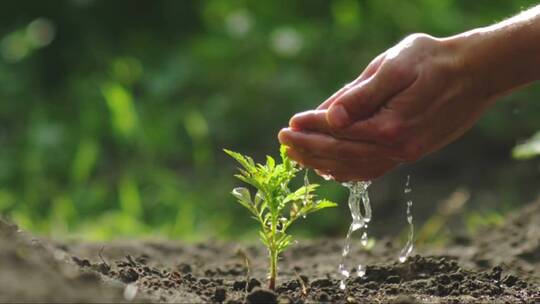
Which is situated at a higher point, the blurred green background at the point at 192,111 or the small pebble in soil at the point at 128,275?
the blurred green background at the point at 192,111

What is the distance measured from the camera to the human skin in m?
3.08

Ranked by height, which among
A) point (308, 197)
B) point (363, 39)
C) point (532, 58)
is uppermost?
point (363, 39)

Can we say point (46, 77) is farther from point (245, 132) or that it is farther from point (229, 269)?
point (229, 269)

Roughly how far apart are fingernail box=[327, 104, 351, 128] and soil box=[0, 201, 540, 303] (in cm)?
57

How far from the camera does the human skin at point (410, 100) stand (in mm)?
3076

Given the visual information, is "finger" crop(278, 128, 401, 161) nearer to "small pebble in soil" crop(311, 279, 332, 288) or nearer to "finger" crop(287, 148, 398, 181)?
"finger" crop(287, 148, 398, 181)

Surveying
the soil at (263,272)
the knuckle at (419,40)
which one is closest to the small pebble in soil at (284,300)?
the soil at (263,272)

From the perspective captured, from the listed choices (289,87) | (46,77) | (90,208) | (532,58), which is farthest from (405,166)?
(532,58)

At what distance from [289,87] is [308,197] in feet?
14.6

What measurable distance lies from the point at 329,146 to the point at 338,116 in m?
0.11

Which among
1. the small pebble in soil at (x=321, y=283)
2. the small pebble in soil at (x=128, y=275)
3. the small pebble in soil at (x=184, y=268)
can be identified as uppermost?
the small pebble in soil at (x=184, y=268)

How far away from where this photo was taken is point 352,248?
509 centimetres

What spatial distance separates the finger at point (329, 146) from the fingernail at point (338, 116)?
7 cm

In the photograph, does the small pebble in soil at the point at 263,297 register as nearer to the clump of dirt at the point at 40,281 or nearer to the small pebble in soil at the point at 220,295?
the small pebble in soil at the point at 220,295
